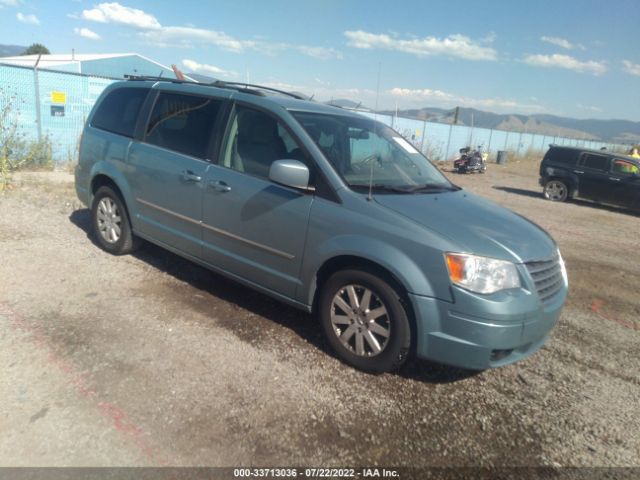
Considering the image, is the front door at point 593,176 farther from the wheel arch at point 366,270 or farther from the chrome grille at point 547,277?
the wheel arch at point 366,270

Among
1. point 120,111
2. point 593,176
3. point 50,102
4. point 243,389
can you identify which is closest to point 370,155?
point 243,389

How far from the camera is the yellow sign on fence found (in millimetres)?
11539

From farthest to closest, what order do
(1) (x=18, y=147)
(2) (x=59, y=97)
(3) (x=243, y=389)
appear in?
(2) (x=59, y=97) < (1) (x=18, y=147) < (3) (x=243, y=389)

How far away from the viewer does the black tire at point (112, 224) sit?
16.9 feet

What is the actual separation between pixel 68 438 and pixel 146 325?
4.45 feet

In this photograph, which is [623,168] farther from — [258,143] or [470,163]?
[258,143]

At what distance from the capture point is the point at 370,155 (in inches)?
158

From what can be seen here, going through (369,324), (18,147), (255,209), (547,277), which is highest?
(255,209)

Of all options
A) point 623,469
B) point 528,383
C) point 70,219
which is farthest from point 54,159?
point 623,469

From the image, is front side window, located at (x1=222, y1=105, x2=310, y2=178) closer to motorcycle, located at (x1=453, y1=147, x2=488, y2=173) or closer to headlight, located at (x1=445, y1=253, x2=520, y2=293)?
headlight, located at (x1=445, y1=253, x2=520, y2=293)

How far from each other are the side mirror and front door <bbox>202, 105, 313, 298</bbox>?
0.47 ft

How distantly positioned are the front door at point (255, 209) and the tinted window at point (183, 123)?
0.91 feet

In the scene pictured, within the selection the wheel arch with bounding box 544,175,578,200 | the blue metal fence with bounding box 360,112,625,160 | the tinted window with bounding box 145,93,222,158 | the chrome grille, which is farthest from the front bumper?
the blue metal fence with bounding box 360,112,625,160

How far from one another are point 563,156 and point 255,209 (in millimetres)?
13677
